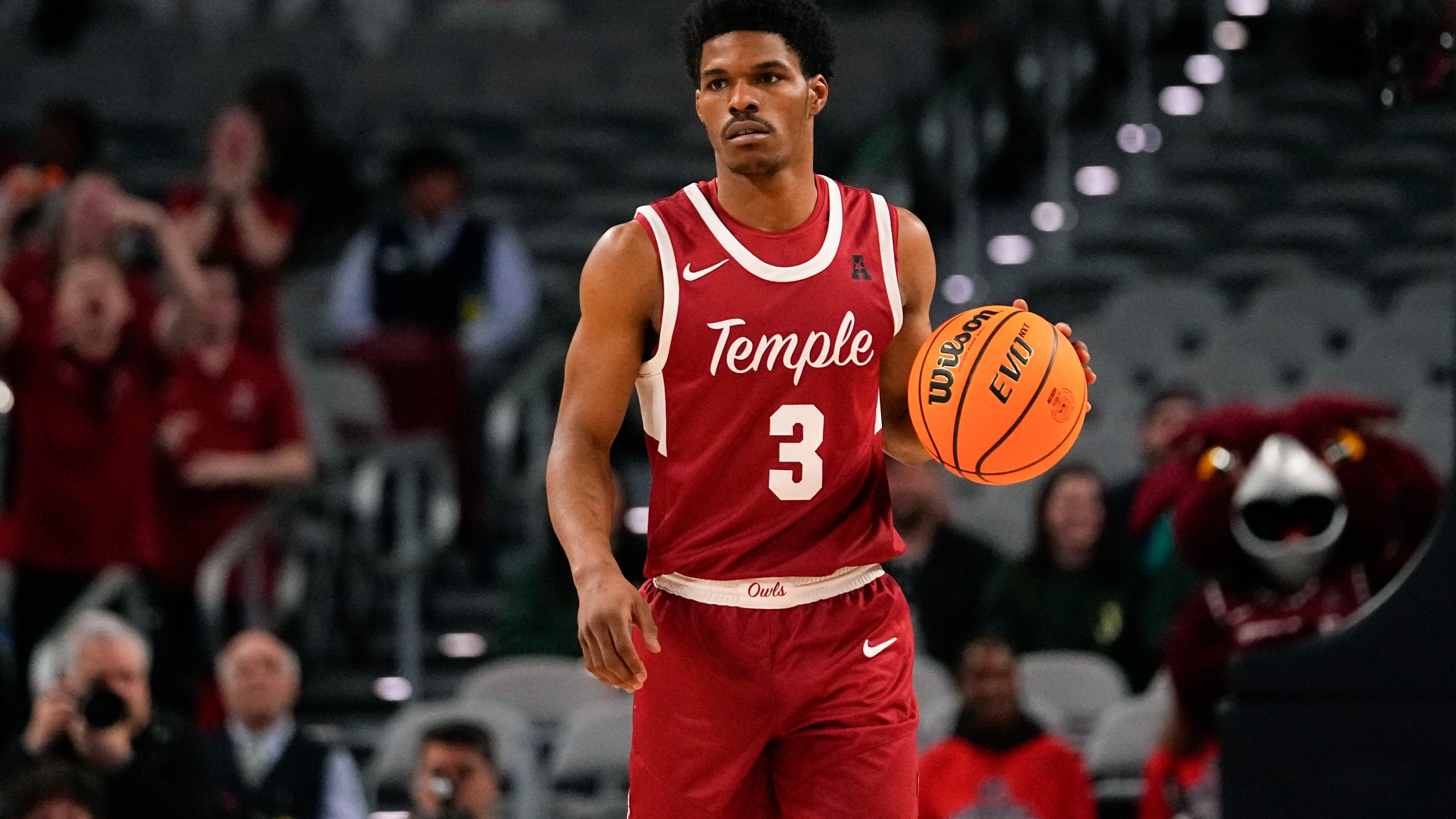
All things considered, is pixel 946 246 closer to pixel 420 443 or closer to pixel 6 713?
pixel 420 443

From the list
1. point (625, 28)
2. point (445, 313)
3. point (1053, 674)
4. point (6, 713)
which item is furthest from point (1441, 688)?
point (625, 28)

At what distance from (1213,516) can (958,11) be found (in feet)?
24.5

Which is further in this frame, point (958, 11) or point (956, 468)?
point (958, 11)

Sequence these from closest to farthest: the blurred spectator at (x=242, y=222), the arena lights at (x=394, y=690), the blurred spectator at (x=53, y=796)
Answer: the blurred spectator at (x=53, y=796) < the arena lights at (x=394, y=690) < the blurred spectator at (x=242, y=222)

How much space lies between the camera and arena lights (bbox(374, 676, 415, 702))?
809 cm

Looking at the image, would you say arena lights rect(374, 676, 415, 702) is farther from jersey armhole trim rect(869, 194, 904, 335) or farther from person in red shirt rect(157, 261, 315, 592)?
jersey armhole trim rect(869, 194, 904, 335)

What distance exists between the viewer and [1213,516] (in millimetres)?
5848

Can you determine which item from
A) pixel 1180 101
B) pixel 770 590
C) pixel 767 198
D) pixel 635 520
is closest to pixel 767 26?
pixel 767 198

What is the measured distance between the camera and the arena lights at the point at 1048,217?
456 inches

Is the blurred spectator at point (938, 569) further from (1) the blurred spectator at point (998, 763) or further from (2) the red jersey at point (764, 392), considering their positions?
(2) the red jersey at point (764, 392)

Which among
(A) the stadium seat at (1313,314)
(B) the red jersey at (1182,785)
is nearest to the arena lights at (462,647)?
(B) the red jersey at (1182,785)

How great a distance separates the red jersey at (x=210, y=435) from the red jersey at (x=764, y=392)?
4.31 metres

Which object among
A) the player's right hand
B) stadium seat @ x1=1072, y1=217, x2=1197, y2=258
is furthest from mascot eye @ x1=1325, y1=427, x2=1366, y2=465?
stadium seat @ x1=1072, y1=217, x2=1197, y2=258

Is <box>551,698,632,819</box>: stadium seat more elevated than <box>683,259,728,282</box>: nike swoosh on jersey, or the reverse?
<box>683,259,728,282</box>: nike swoosh on jersey
